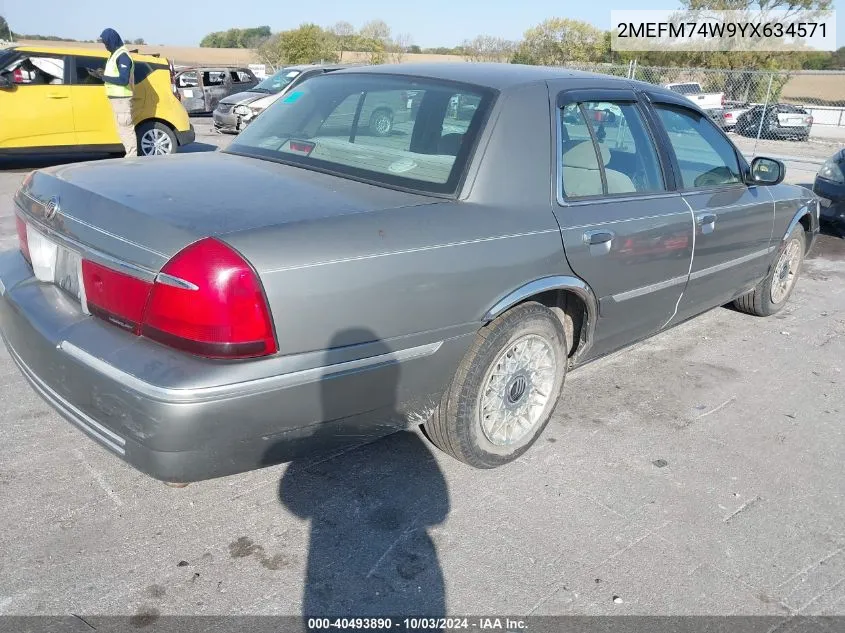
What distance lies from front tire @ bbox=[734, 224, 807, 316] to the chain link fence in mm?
13084

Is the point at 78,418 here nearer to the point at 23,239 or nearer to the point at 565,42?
the point at 23,239

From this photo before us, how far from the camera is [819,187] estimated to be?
8609 mm

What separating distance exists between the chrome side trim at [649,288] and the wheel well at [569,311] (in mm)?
182

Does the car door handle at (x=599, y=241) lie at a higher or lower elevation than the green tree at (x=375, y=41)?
lower

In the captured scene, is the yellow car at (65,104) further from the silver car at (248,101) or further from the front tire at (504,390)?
the front tire at (504,390)

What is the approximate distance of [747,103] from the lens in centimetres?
2145

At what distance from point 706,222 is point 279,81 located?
43.4ft

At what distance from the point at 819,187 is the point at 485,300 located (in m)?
7.56

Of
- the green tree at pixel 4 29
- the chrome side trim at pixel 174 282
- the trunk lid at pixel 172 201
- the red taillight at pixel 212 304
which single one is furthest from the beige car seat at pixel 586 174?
the green tree at pixel 4 29

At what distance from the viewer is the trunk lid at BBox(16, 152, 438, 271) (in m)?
2.27

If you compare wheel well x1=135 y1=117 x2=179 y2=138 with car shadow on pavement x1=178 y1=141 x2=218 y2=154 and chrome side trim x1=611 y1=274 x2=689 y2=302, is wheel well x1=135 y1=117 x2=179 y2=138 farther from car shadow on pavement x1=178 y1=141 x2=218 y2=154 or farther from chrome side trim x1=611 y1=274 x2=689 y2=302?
chrome side trim x1=611 y1=274 x2=689 y2=302

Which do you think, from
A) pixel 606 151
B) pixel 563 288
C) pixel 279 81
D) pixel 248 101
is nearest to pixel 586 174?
pixel 606 151

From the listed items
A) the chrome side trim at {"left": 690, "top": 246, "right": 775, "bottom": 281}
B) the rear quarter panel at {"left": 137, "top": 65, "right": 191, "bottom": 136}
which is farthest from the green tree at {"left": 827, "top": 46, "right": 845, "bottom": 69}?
the chrome side trim at {"left": 690, "top": 246, "right": 775, "bottom": 281}

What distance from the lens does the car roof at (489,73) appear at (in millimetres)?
3166
